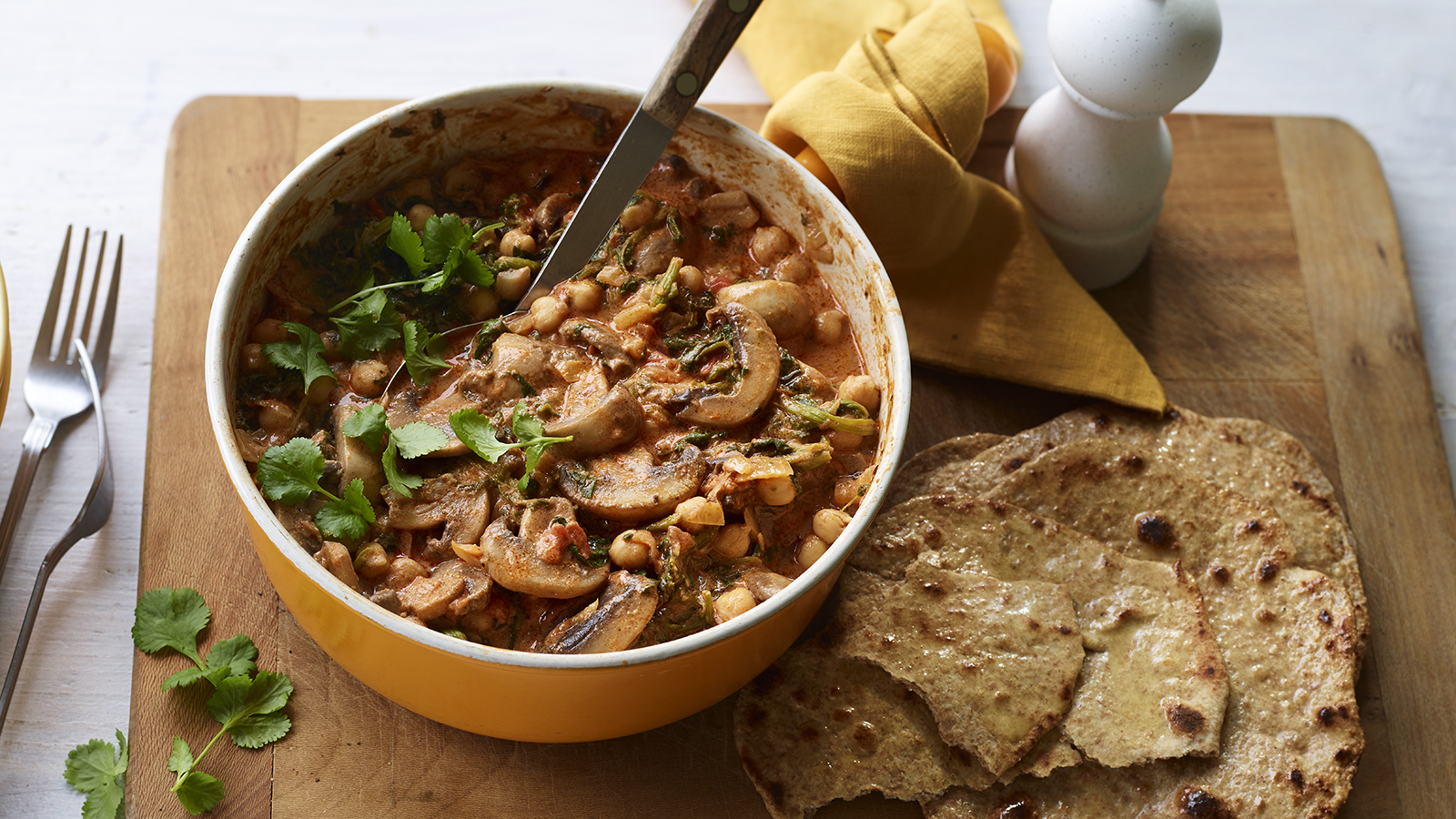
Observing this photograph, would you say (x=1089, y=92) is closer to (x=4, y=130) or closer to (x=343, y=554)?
(x=343, y=554)

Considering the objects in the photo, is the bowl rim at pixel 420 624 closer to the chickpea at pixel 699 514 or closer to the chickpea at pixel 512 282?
the chickpea at pixel 699 514

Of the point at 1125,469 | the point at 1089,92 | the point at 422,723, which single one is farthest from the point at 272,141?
the point at 1125,469

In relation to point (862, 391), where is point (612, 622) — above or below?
below

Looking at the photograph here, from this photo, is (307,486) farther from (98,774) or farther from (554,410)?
(98,774)

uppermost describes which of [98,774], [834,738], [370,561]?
[370,561]

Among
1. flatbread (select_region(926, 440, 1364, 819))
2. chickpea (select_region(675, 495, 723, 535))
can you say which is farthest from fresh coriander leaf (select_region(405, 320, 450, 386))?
flatbread (select_region(926, 440, 1364, 819))

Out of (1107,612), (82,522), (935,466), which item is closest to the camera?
(1107,612)

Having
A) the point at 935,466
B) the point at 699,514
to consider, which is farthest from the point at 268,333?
the point at 935,466

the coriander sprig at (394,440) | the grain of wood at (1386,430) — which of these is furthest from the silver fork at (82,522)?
the grain of wood at (1386,430)
